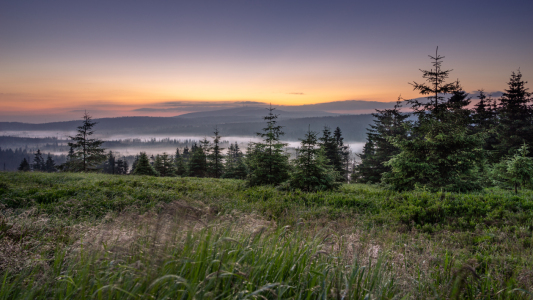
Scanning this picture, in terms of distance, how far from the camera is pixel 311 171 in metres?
11.7

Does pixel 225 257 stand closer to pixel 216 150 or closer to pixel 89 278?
pixel 89 278

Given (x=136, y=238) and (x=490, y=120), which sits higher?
(x=490, y=120)

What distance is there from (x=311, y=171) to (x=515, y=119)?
31.9 meters

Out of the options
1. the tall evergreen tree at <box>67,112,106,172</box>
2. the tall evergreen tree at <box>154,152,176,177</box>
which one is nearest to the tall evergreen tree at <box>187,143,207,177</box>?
the tall evergreen tree at <box>154,152,176,177</box>

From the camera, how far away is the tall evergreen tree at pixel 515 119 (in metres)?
26.7

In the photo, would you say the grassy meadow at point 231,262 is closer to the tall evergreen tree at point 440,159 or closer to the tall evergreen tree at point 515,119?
the tall evergreen tree at point 440,159

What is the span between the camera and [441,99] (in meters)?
14.0

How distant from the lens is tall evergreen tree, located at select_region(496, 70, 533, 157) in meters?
26.7

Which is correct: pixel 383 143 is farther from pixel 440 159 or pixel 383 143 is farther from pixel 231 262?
pixel 231 262

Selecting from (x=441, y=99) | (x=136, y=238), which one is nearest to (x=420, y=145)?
(x=441, y=99)

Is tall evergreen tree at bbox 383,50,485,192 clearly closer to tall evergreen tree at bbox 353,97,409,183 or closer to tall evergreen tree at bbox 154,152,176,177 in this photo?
tall evergreen tree at bbox 353,97,409,183

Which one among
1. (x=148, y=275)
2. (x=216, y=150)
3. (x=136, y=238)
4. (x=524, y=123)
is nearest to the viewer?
(x=148, y=275)

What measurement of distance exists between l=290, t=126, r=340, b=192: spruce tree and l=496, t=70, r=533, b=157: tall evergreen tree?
92.5 feet

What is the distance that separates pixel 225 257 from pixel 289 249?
68 centimetres
